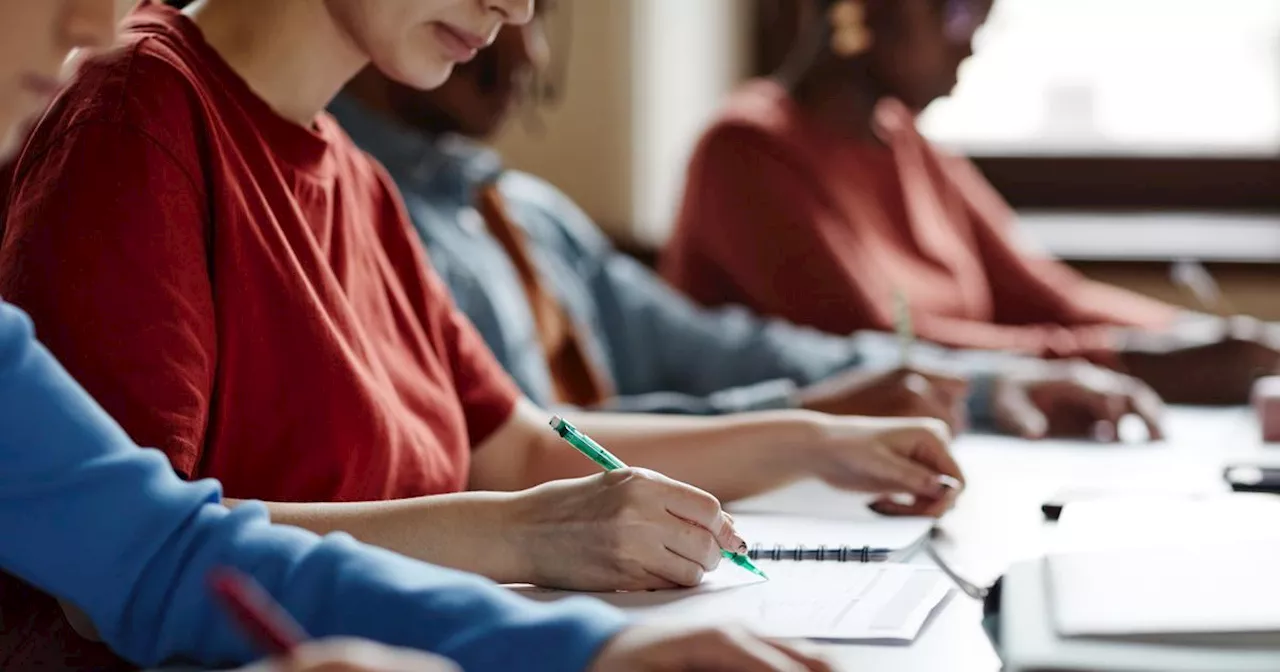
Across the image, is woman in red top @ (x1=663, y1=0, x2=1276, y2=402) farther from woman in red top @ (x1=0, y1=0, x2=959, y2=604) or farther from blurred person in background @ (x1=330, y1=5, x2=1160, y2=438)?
woman in red top @ (x1=0, y1=0, x2=959, y2=604)

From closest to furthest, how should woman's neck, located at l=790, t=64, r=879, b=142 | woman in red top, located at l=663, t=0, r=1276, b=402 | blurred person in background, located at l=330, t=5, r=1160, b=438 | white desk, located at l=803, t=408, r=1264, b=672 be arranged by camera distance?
white desk, located at l=803, t=408, r=1264, b=672, blurred person in background, located at l=330, t=5, r=1160, b=438, woman in red top, located at l=663, t=0, r=1276, b=402, woman's neck, located at l=790, t=64, r=879, b=142

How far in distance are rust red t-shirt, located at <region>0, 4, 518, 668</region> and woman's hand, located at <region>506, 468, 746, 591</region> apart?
0.15m

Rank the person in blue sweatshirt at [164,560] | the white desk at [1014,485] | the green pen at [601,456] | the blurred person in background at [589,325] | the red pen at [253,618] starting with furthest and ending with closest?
the blurred person in background at [589,325] → the green pen at [601,456] → the white desk at [1014,485] → the person in blue sweatshirt at [164,560] → the red pen at [253,618]

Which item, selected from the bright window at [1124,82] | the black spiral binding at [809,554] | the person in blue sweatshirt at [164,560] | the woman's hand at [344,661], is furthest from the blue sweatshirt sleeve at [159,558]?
the bright window at [1124,82]

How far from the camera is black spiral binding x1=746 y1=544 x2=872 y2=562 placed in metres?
1.04

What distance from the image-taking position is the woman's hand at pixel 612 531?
92cm

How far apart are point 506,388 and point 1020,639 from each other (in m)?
0.65

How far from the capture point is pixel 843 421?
129cm

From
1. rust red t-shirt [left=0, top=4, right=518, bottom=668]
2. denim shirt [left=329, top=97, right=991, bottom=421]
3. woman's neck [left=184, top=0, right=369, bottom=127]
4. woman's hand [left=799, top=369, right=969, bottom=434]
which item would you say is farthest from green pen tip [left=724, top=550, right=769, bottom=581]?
denim shirt [left=329, top=97, right=991, bottom=421]

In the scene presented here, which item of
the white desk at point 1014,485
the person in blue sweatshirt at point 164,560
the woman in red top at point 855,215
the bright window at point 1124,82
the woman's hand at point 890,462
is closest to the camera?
the person in blue sweatshirt at point 164,560

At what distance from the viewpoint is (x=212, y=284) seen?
935 millimetres

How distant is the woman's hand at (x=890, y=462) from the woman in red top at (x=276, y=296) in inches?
11.7

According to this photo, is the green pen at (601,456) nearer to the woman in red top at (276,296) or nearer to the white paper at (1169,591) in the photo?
the woman in red top at (276,296)

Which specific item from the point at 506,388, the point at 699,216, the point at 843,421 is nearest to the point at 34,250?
the point at 506,388
